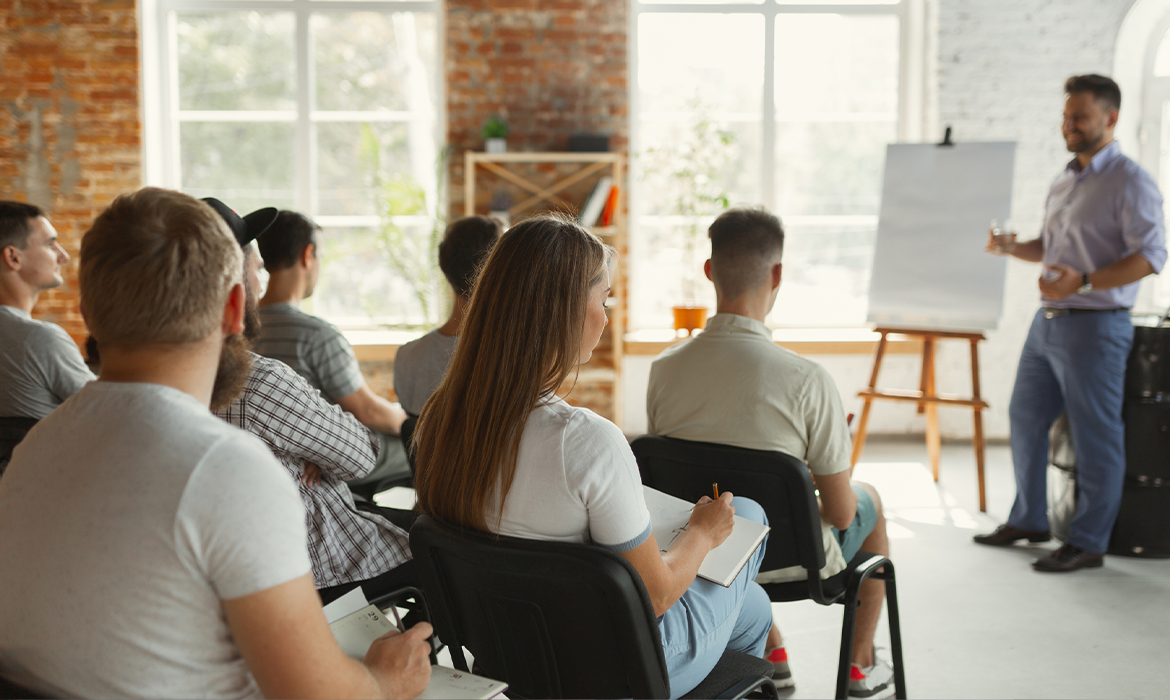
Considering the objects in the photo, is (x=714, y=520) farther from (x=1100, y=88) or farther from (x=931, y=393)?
(x=931, y=393)

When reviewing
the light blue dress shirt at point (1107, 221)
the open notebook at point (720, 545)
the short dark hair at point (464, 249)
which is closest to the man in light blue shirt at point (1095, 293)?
the light blue dress shirt at point (1107, 221)

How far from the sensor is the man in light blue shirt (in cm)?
330

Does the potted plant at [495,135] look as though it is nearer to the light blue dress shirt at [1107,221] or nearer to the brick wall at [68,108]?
the brick wall at [68,108]

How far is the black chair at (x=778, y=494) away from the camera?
1790mm

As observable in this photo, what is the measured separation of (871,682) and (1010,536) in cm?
163

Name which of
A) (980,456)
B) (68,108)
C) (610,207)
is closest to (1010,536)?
(980,456)

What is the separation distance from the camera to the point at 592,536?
131 cm

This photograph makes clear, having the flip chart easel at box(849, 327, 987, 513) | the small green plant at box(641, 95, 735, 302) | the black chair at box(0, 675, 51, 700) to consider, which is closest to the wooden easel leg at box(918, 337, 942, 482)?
the flip chart easel at box(849, 327, 987, 513)

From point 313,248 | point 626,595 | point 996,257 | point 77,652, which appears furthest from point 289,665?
point 996,257

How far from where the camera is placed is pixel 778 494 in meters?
1.81

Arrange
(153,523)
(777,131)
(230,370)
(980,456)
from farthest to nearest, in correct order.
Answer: (777,131), (980,456), (230,370), (153,523)

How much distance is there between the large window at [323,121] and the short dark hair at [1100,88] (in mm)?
3779

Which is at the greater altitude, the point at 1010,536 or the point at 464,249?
the point at 464,249

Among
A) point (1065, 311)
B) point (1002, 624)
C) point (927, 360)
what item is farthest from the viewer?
point (927, 360)
